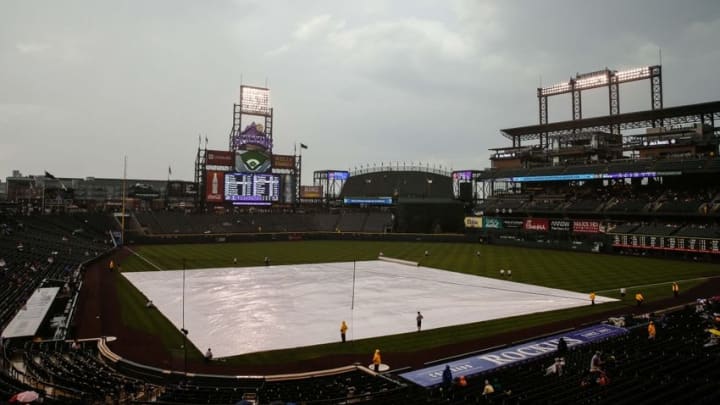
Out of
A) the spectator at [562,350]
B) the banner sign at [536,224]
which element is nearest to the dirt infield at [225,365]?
the spectator at [562,350]

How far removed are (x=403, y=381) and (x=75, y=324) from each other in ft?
62.2

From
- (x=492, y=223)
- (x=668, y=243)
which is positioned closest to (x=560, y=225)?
(x=492, y=223)

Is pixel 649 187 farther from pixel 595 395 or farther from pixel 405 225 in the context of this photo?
pixel 595 395

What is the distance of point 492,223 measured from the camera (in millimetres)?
80312

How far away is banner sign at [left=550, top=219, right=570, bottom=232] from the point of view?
69.4 metres

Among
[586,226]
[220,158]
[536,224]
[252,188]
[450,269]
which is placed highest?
[220,158]

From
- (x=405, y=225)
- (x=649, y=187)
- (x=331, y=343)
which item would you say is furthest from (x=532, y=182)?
(x=331, y=343)

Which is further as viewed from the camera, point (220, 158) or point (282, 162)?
point (282, 162)

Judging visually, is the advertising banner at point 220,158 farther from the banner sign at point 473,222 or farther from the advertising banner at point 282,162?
the banner sign at point 473,222

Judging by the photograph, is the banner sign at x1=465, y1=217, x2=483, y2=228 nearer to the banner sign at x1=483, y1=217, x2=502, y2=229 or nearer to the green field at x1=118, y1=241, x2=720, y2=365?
the banner sign at x1=483, y1=217, x2=502, y2=229

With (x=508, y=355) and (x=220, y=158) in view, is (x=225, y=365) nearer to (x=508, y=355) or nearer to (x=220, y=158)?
(x=508, y=355)

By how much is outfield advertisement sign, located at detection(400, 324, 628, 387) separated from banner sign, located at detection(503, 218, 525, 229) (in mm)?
54872

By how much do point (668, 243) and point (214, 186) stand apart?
231 ft

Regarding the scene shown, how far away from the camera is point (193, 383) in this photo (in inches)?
647
